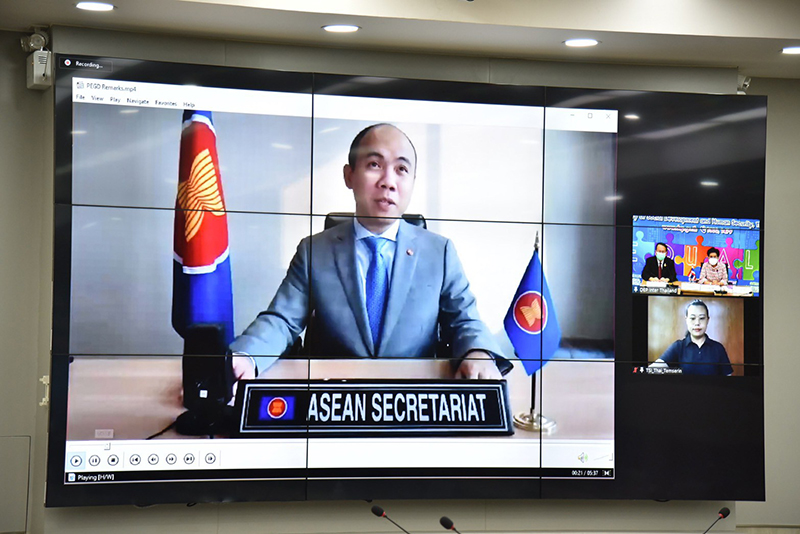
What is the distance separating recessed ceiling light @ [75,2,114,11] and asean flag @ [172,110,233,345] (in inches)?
27.0

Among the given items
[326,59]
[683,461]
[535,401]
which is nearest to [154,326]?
[326,59]

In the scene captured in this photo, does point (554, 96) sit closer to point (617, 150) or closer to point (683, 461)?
point (617, 150)

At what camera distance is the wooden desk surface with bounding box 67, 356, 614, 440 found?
5055 millimetres

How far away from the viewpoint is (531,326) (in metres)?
5.50

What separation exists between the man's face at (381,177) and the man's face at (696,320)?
1866 mm

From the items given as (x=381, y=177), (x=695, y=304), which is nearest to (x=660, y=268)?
(x=695, y=304)

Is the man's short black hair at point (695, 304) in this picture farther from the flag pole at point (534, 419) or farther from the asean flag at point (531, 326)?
the flag pole at point (534, 419)

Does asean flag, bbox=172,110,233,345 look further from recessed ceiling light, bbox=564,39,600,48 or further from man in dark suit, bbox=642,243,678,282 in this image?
man in dark suit, bbox=642,243,678,282

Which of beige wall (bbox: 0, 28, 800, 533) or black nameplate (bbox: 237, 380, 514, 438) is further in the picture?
beige wall (bbox: 0, 28, 800, 533)

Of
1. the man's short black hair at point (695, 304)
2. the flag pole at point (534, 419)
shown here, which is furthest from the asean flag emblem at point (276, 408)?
the man's short black hair at point (695, 304)

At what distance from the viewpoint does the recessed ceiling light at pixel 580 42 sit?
5.38 meters

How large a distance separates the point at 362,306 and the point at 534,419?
1.23 meters

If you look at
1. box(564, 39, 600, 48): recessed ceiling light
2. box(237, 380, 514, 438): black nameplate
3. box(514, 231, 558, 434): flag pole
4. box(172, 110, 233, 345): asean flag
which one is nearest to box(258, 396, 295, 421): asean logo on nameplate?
box(237, 380, 514, 438): black nameplate

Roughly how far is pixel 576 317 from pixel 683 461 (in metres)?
1.10
